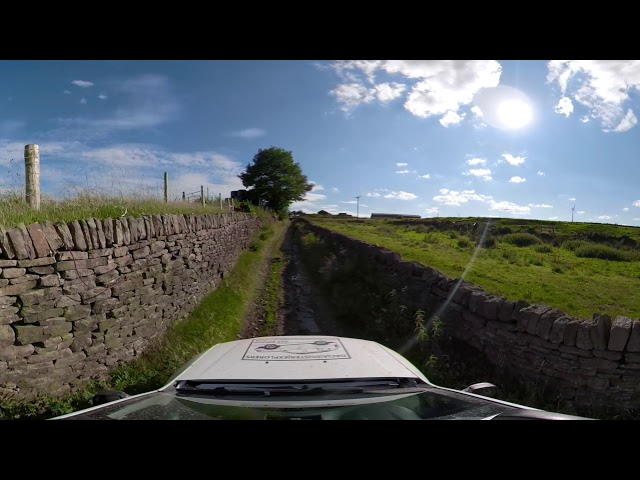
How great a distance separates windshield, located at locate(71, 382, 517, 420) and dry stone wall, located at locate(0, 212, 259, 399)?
9.70ft

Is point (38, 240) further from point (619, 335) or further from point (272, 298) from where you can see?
point (272, 298)

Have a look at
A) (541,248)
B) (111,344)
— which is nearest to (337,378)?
(111,344)

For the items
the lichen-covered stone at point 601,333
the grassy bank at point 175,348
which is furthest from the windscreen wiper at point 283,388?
the lichen-covered stone at point 601,333

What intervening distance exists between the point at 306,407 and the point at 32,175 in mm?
6158

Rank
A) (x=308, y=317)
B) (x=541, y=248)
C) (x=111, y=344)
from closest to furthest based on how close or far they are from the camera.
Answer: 1. (x=111, y=344)
2. (x=308, y=317)
3. (x=541, y=248)

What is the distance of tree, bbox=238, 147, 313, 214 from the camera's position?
47625 millimetres

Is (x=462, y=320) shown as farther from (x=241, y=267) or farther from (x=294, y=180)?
(x=294, y=180)

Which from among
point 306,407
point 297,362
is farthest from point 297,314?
point 306,407

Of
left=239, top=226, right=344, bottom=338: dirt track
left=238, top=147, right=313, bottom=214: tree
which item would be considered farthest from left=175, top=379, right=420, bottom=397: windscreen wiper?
left=238, top=147, right=313, bottom=214: tree

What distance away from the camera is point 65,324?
5.01 metres

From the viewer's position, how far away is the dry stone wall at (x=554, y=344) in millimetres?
4590

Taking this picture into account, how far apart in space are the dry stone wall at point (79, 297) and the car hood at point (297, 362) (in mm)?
2548
